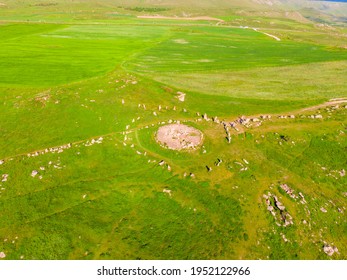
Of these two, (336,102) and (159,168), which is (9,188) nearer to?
(159,168)

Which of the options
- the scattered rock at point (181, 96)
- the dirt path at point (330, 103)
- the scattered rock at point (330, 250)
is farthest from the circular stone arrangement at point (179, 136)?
the dirt path at point (330, 103)

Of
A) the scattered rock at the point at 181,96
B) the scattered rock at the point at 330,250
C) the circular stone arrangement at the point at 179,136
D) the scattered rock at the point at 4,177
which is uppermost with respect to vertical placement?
the scattered rock at the point at 181,96

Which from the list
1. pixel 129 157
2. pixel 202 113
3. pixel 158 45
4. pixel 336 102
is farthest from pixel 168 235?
pixel 158 45

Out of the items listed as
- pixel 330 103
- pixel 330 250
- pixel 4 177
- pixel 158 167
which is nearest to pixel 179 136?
pixel 158 167

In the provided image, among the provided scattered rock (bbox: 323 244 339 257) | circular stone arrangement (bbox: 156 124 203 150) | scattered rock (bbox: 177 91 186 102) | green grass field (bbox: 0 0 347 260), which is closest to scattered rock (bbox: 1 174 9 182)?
green grass field (bbox: 0 0 347 260)

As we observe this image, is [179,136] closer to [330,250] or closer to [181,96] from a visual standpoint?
[181,96]

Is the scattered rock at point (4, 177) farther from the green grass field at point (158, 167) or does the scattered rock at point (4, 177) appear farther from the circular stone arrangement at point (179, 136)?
the circular stone arrangement at point (179, 136)
